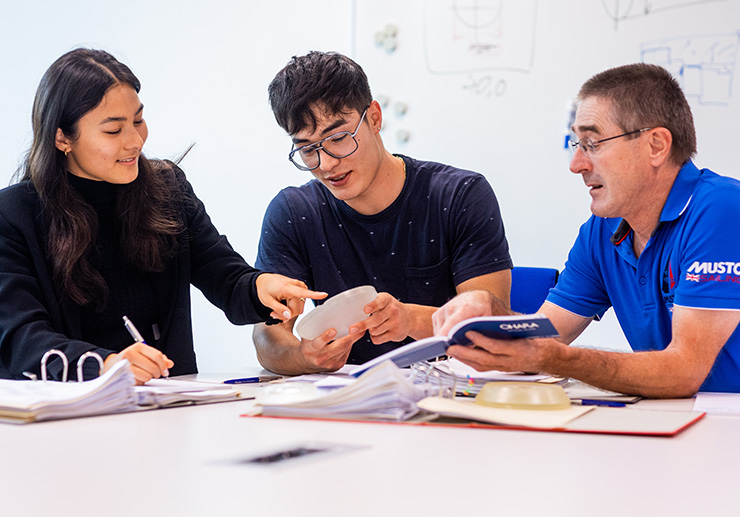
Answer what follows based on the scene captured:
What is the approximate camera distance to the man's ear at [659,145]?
1635 millimetres

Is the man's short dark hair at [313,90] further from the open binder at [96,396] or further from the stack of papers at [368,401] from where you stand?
the stack of papers at [368,401]

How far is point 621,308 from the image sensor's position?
1.77 meters

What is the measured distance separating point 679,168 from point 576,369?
0.62 metres

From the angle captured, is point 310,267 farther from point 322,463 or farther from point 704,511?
point 704,511

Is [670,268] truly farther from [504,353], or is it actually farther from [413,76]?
[413,76]

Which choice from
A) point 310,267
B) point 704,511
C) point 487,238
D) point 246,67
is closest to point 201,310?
point 246,67

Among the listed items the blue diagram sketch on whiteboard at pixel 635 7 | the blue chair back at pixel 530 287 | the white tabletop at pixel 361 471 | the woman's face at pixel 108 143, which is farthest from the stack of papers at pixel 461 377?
the blue diagram sketch on whiteboard at pixel 635 7

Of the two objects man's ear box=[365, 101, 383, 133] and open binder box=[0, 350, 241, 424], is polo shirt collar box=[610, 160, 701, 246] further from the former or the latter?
open binder box=[0, 350, 241, 424]

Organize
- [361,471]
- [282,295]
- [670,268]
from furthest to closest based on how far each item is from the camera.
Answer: [282,295]
[670,268]
[361,471]

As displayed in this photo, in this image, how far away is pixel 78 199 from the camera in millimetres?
1867

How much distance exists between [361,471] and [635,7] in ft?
7.62

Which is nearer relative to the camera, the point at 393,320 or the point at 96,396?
the point at 96,396

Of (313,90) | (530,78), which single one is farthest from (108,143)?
(530,78)

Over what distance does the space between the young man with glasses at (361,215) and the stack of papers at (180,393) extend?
0.46m
